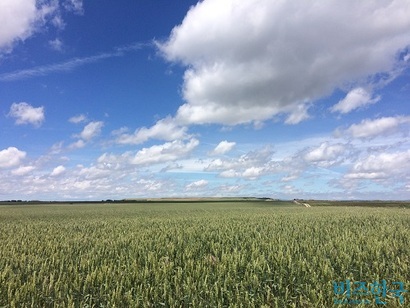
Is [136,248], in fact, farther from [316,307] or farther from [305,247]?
[316,307]

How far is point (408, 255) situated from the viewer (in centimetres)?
963

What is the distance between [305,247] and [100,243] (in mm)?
7792

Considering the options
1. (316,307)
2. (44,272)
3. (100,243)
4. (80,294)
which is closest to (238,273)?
(316,307)

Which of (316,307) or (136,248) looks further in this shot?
(136,248)

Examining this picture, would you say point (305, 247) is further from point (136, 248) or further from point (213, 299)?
point (136, 248)

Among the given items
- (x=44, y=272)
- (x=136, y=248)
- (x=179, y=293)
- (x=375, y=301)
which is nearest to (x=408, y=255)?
(x=375, y=301)

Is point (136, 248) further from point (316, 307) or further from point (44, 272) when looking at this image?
point (316, 307)

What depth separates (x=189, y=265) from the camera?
8.39m

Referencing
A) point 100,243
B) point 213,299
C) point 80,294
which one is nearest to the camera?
point 213,299

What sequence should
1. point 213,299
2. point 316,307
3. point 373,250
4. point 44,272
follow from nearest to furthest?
point 316,307
point 213,299
point 44,272
point 373,250

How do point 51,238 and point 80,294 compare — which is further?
point 51,238

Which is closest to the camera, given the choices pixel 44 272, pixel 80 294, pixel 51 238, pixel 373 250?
pixel 80 294

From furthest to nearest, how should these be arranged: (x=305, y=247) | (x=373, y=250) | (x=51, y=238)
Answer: (x=51, y=238), (x=305, y=247), (x=373, y=250)

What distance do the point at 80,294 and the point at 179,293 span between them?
225 cm
